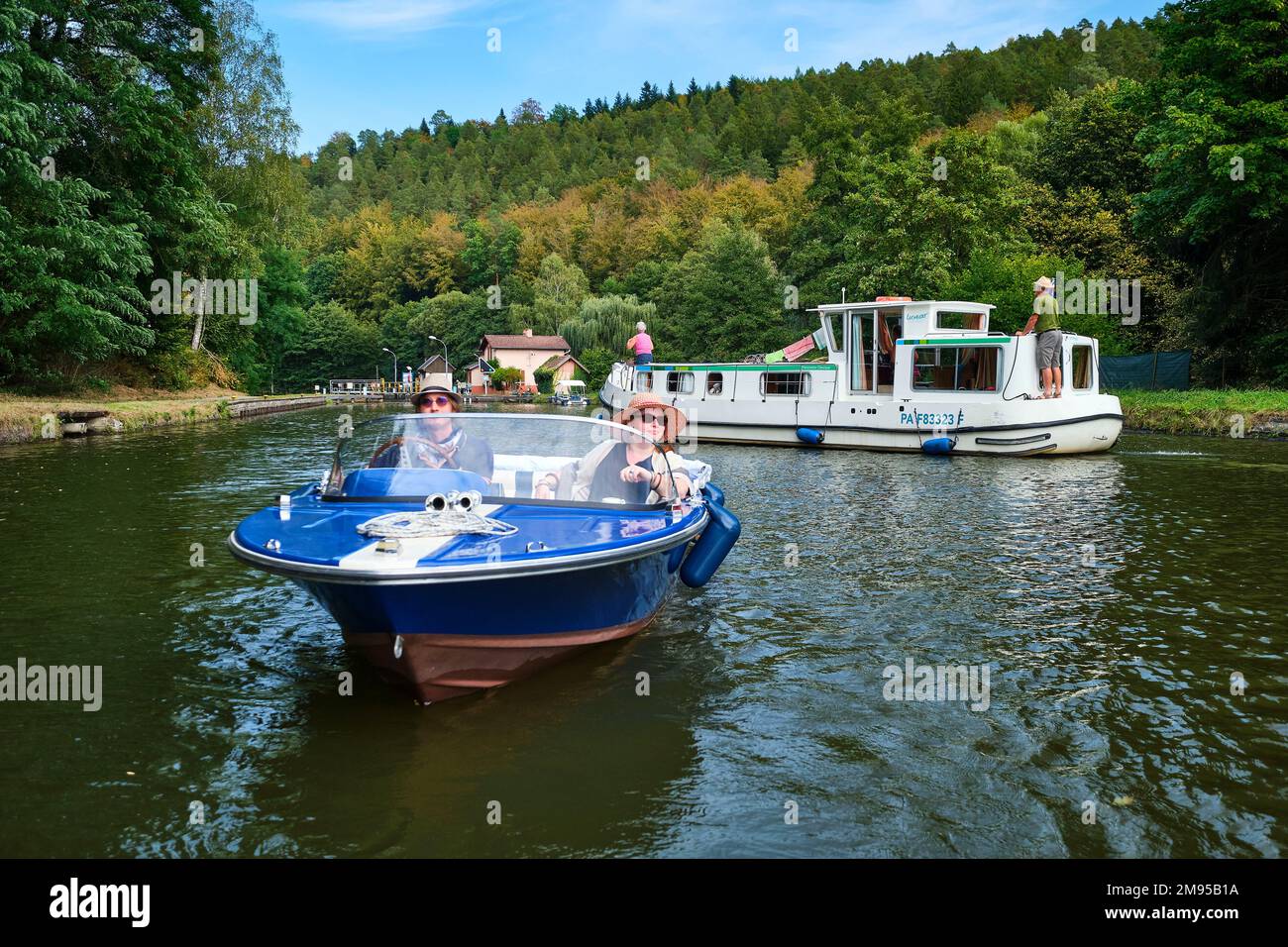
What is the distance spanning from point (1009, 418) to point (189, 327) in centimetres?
3883

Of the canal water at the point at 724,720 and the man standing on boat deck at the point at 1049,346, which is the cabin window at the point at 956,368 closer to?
the man standing on boat deck at the point at 1049,346

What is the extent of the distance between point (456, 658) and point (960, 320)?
2561 centimetres

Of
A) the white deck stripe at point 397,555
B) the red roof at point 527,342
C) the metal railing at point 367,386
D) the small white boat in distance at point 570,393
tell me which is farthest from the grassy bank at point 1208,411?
the metal railing at point 367,386

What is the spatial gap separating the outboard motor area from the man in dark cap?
2080 millimetres

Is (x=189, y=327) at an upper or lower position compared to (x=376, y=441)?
upper

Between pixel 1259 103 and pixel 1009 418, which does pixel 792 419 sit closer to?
pixel 1009 418

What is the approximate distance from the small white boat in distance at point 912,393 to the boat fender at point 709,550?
1753 cm

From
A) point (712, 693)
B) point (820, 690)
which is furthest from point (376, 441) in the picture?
point (820, 690)

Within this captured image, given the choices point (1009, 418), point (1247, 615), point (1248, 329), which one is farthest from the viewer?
point (1248, 329)

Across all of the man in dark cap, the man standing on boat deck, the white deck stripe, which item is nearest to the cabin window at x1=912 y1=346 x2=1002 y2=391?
the man standing on boat deck

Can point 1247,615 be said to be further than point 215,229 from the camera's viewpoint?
No

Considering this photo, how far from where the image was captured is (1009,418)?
938 inches

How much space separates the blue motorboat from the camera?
17.7 ft

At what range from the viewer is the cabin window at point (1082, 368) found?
25.0m
